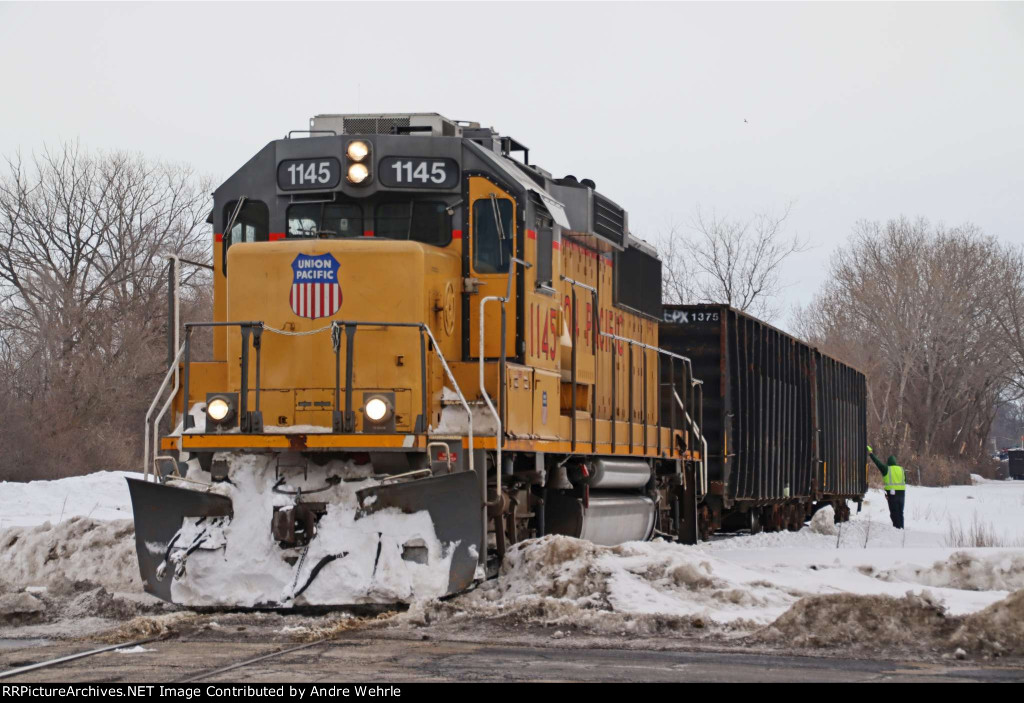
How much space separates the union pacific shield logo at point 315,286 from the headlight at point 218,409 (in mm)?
809

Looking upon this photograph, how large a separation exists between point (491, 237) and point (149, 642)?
3816 mm

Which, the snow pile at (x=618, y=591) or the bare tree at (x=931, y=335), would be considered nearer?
the snow pile at (x=618, y=591)

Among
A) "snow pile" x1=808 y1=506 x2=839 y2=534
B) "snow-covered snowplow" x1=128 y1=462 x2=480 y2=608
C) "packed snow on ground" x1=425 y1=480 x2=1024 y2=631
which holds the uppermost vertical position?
"snow-covered snowplow" x1=128 y1=462 x2=480 y2=608

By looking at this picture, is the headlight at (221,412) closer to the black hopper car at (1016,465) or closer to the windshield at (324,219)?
the windshield at (324,219)

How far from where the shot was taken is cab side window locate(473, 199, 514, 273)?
9.31 metres

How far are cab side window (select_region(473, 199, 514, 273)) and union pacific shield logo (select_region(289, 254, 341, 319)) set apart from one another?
114 centimetres

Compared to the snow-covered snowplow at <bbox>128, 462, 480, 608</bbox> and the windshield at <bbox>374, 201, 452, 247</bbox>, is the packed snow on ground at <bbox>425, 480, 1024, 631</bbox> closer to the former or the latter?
the snow-covered snowplow at <bbox>128, 462, 480, 608</bbox>

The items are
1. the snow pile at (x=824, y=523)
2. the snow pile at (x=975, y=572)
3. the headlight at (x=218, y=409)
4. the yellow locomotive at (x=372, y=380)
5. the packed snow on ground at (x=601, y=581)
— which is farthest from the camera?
the snow pile at (x=824, y=523)

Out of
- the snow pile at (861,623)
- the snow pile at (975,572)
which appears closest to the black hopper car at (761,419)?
the snow pile at (975,572)

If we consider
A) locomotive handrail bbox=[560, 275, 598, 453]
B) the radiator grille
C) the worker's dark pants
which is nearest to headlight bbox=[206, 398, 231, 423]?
the radiator grille

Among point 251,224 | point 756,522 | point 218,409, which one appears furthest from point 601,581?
point 756,522

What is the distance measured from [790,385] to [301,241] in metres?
12.2

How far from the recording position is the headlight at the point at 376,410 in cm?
827

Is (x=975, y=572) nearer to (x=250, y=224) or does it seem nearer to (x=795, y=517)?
(x=250, y=224)
